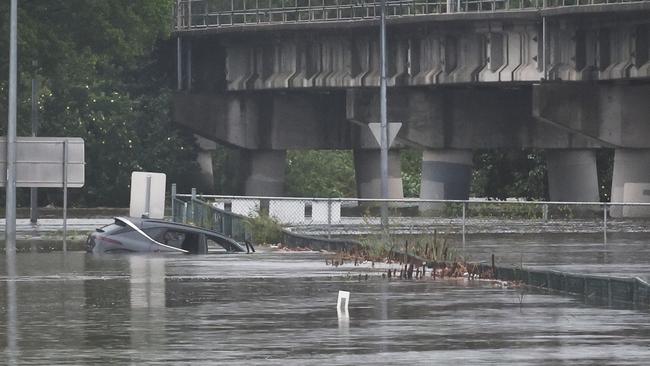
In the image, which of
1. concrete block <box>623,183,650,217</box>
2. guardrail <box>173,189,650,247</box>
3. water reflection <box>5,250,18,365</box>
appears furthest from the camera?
concrete block <box>623,183,650,217</box>

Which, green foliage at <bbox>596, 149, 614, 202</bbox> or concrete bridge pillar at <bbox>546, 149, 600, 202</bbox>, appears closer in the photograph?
concrete bridge pillar at <bbox>546, 149, 600, 202</bbox>

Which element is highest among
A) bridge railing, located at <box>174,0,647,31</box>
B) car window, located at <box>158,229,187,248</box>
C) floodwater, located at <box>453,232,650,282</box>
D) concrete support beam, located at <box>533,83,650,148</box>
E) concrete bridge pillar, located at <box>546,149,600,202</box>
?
bridge railing, located at <box>174,0,647,31</box>

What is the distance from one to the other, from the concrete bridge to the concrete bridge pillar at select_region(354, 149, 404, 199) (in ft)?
0.24

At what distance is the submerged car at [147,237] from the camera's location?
3559 centimetres

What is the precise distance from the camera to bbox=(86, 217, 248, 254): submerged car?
1401 inches

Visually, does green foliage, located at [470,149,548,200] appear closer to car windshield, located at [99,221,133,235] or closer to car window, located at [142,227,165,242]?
car windshield, located at [99,221,133,235]

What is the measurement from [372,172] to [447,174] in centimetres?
733

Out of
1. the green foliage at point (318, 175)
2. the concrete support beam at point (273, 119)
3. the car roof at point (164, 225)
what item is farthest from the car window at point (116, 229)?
the green foliage at point (318, 175)

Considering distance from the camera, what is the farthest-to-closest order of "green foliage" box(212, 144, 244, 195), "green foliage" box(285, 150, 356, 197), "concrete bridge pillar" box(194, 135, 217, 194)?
1. "green foliage" box(285, 150, 356, 197)
2. "green foliage" box(212, 144, 244, 195)
3. "concrete bridge pillar" box(194, 135, 217, 194)

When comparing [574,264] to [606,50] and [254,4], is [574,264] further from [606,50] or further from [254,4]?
[254,4]

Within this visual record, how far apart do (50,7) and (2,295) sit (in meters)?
40.4

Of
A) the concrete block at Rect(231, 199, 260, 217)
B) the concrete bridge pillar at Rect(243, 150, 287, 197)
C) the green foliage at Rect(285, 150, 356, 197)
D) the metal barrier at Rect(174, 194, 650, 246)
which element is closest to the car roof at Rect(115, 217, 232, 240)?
the metal barrier at Rect(174, 194, 650, 246)

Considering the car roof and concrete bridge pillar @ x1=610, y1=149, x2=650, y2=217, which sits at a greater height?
concrete bridge pillar @ x1=610, y1=149, x2=650, y2=217

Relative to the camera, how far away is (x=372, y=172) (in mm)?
72375
